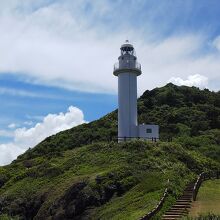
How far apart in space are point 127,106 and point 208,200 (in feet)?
74.7

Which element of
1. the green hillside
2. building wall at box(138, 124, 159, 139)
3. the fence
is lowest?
the fence

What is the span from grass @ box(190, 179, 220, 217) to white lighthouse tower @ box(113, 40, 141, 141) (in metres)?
15.9

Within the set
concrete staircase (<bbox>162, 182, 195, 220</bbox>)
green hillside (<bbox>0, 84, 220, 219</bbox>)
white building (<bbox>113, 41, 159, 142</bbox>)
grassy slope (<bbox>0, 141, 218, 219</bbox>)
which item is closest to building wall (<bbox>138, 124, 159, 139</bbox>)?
white building (<bbox>113, 41, 159, 142</bbox>)

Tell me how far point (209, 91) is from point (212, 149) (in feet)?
115

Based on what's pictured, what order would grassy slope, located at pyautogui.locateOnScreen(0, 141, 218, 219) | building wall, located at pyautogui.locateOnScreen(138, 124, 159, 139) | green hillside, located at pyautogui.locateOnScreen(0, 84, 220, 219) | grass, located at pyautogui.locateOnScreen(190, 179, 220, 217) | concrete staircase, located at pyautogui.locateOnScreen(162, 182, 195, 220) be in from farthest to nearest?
building wall, located at pyautogui.locateOnScreen(138, 124, 159, 139) < green hillside, located at pyautogui.locateOnScreen(0, 84, 220, 219) < grassy slope, located at pyautogui.locateOnScreen(0, 141, 218, 219) < grass, located at pyautogui.locateOnScreen(190, 179, 220, 217) < concrete staircase, located at pyautogui.locateOnScreen(162, 182, 195, 220)

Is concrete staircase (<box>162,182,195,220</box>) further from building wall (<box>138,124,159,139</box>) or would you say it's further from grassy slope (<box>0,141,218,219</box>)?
building wall (<box>138,124,159,139</box>)

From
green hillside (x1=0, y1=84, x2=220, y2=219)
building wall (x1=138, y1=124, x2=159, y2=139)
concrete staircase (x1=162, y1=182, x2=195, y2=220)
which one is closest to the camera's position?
concrete staircase (x1=162, y1=182, x2=195, y2=220)

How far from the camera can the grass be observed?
997 inches

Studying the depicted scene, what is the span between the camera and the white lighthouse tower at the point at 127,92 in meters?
50.1

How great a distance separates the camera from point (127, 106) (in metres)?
50.2

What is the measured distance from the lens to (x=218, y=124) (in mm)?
67062

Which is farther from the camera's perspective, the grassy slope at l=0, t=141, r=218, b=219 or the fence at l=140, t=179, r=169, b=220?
the grassy slope at l=0, t=141, r=218, b=219

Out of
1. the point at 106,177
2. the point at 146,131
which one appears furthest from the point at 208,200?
the point at 146,131

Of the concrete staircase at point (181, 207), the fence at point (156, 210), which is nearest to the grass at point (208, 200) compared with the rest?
the concrete staircase at point (181, 207)
